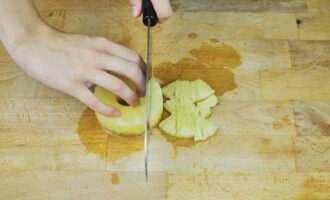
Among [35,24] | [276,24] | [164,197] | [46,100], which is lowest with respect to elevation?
[164,197]

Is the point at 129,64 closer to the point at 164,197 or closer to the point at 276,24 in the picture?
the point at 164,197

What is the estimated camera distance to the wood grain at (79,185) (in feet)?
4.67

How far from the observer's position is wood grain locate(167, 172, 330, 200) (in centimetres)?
142

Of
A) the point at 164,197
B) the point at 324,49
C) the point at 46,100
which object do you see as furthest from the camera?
the point at 324,49

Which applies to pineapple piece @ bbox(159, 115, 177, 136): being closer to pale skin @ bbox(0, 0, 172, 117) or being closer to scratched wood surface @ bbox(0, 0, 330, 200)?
scratched wood surface @ bbox(0, 0, 330, 200)

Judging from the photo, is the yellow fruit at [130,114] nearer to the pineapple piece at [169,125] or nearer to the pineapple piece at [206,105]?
the pineapple piece at [169,125]

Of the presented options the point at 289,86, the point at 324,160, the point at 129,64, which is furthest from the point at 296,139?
the point at 129,64

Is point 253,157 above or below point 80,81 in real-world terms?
below

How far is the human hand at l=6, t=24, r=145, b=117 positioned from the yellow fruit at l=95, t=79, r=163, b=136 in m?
0.04

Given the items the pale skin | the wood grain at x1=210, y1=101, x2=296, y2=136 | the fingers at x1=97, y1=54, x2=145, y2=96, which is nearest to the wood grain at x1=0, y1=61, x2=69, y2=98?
the pale skin

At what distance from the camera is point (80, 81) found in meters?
1.44

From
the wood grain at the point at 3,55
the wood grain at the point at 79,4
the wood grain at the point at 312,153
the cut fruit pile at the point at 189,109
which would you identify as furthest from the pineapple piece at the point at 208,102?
the wood grain at the point at 3,55

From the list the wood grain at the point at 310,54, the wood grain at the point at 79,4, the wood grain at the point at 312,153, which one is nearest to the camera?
the wood grain at the point at 312,153

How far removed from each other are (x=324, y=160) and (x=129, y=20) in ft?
3.07
